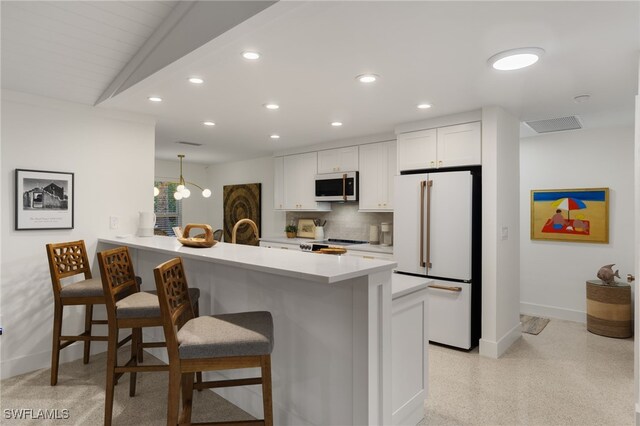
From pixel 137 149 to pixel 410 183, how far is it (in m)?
2.76

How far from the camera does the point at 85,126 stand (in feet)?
11.0

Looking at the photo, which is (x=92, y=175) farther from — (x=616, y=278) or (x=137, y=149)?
(x=616, y=278)

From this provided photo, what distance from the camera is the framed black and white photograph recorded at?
301cm

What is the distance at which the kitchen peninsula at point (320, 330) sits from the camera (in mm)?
1798

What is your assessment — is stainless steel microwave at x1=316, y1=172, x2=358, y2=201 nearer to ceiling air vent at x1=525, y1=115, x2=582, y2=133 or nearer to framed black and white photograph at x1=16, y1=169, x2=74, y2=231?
ceiling air vent at x1=525, y1=115, x2=582, y2=133

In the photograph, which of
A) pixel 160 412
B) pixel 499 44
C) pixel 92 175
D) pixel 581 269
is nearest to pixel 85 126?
pixel 92 175

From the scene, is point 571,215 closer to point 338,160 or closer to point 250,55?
point 338,160

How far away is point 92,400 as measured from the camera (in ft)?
8.46

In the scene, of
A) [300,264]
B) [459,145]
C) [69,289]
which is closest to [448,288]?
[459,145]

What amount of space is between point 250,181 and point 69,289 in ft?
14.5

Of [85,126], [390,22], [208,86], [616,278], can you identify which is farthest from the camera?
[616,278]

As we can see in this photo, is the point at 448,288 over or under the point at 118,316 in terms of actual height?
under

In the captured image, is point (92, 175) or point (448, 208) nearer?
point (92, 175)

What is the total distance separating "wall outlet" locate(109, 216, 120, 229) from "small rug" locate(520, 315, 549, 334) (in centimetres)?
442
